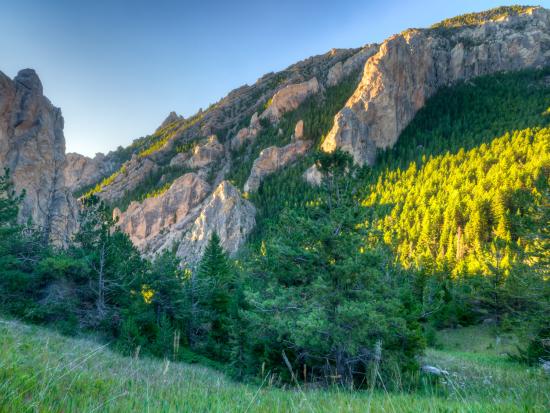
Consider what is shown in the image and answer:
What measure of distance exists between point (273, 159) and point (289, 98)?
5306 cm

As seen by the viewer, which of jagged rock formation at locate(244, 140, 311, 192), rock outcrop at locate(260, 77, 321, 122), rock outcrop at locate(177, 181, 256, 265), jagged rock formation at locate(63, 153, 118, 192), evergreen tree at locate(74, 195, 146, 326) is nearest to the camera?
evergreen tree at locate(74, 195, 146, 326)

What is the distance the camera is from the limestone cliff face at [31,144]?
3775cm

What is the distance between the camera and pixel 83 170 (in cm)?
17538

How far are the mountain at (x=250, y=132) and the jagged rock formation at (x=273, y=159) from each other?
16.1 inches

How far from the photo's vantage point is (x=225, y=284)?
85.3 feet

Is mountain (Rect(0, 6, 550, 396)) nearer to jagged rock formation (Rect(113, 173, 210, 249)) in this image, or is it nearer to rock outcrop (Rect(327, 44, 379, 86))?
jagged rock formation (Rect(113, 173, 210, 249))

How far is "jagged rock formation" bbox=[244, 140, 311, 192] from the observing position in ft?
384

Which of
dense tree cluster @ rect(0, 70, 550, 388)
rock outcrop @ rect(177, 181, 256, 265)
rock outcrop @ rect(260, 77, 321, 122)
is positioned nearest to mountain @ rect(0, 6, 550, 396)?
dense tree cluster @ rect(0, 70, 550, 388)

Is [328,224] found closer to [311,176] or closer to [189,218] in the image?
[189,218]

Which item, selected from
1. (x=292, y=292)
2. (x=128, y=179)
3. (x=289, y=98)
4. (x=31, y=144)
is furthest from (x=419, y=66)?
(x=292, y=292)

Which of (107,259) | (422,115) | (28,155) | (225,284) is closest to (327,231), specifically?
(107,259)

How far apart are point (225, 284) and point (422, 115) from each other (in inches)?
5395

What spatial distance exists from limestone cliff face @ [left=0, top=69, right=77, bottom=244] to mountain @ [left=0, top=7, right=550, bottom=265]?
16cm

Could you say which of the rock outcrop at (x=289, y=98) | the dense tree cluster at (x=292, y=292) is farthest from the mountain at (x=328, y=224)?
the rock outcrop at (x=289, y=98)
